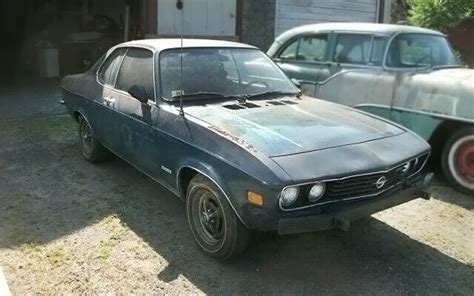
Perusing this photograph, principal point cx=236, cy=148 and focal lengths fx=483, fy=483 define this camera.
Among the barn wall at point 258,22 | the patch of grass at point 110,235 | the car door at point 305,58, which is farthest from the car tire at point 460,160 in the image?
the barn wall at point 258,22

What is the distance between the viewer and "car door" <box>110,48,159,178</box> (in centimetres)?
406

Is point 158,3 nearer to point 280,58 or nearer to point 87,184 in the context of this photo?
point 280,58

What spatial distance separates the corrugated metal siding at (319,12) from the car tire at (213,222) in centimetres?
953

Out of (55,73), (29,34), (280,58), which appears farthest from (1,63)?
(280,58)

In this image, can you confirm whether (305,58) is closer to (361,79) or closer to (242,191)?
(361,79)

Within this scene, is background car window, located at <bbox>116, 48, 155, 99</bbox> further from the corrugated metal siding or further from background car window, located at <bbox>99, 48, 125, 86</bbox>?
the corrugated metal siding

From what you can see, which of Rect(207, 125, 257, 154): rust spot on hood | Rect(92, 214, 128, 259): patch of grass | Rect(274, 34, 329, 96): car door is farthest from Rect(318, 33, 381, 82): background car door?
Rect(92, 214, 128, 259): patch of grass

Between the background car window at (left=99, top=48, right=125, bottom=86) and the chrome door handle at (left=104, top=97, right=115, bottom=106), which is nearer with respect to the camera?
the chrome door handle at (left=104, top=97, right=115, bottom=106)

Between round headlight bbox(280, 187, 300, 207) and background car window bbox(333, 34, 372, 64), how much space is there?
3.41m

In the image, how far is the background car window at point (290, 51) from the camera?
6.83 meters

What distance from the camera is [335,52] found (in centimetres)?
627

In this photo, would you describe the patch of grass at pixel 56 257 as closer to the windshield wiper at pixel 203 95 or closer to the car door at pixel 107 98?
the car door at pixel 107 98

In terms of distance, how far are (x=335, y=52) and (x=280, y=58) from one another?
994mm

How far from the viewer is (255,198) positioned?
297 cm
